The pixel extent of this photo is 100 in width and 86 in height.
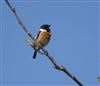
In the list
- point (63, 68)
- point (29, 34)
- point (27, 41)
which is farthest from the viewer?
point (27, 41)

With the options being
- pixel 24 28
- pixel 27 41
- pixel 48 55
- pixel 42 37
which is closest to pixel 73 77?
pixel 48 55

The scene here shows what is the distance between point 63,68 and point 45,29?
5.63 metres

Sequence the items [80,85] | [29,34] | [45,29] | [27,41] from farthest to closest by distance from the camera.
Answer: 1. [45,29]
2. [27,41]
3. [29,34]
4. [80,85]

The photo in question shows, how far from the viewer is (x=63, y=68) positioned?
1826 mm

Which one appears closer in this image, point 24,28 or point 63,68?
point 63,68

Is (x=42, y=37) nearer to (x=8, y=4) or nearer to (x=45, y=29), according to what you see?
(x=45, y=29)

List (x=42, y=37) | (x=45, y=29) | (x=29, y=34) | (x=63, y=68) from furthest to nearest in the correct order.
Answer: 1. (x=45, y=29)
2. (x=42, y=37)
3. (x=29, y=34)
4. (x=63, y=68)

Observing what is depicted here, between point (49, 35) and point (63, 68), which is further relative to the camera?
point (49, 35)

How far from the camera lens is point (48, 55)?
6.65 ft

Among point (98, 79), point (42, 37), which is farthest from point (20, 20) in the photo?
point (42, 37)

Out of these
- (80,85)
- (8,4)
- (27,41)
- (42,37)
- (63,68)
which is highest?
(42,37)

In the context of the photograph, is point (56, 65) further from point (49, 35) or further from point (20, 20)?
point (49, 35)

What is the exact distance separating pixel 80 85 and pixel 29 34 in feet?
2.36

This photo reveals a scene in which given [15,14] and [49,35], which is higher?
[49,35]
